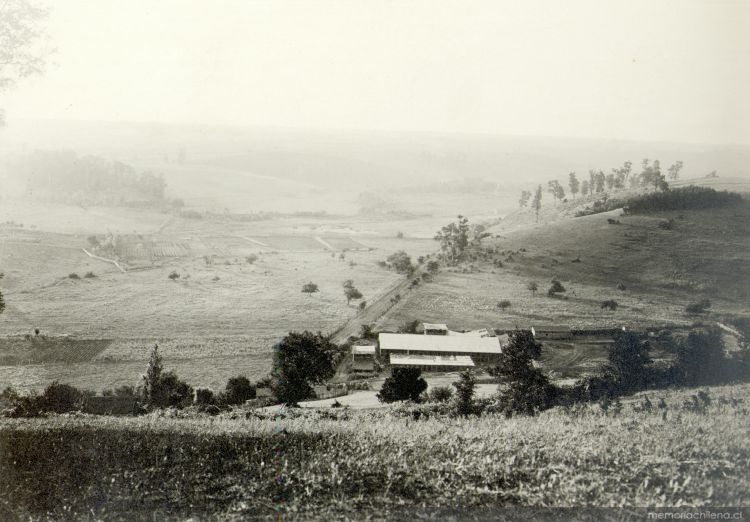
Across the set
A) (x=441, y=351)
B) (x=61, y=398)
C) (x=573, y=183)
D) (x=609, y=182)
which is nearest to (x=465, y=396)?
(x=441, y=351)

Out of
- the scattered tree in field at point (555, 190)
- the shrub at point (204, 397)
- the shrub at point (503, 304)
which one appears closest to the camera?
the shrub at point (204, 397)

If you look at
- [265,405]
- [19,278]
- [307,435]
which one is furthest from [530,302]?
[19,278]

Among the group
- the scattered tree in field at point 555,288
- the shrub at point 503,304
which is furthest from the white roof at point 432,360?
the scattered tree in field at point 555,288

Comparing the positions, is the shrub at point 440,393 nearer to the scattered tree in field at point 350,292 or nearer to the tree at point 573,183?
the scattered tree in field at point 350,292

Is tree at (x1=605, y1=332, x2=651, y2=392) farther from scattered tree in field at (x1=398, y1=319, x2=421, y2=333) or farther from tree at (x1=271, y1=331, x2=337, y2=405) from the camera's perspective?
tree at (x1=271, y1=331, x2=337, y2=405)

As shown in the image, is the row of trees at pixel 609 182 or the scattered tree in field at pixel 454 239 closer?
the scattered tree in field at pixel 454 239

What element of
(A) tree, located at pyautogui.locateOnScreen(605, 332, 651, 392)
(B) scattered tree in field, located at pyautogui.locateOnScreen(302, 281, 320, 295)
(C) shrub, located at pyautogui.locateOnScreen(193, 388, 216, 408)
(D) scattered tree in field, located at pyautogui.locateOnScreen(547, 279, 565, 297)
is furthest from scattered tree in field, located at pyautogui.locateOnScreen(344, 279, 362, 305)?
(A) tree, located at pyautogui.locateOnScreen(605, 332, 651, 392)

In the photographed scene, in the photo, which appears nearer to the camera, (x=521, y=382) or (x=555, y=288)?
(x=521, y=382)

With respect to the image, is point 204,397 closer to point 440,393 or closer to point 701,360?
point 440,393
